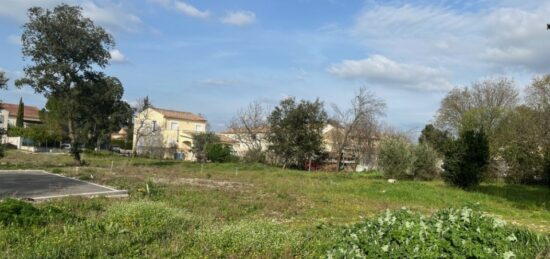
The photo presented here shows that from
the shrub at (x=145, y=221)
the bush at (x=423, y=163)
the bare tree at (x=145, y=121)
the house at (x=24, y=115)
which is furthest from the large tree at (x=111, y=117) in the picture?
the shrub at (x=145, y=221)

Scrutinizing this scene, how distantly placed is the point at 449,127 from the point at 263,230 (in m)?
47.4

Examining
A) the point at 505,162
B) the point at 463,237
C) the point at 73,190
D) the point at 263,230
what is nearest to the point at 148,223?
the point at 263,230

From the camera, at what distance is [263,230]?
7000 mm

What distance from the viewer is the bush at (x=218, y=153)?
49.1 meters

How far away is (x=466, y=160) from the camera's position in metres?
23.8

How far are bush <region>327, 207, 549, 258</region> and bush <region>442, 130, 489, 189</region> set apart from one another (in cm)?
1957

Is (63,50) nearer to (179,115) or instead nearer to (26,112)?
(179,115)

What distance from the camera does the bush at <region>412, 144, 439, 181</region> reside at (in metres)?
31.2

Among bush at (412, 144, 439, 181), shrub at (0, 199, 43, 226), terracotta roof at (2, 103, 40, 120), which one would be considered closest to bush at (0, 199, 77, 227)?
shrub at (0, 199, 43, 226)

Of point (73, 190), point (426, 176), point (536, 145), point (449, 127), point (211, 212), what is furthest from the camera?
point (449, 127)

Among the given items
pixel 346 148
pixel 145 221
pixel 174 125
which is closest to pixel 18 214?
pixel 145 221

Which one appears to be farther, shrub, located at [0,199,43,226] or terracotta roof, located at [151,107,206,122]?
terracotta roof, located at [151,107,206,122]

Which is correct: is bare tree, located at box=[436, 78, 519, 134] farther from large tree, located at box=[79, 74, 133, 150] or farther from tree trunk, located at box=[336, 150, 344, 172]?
large tree, located at box=[79, 74, 133, 150]

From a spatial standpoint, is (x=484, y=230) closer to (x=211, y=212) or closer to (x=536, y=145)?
(x=211, y=212)
